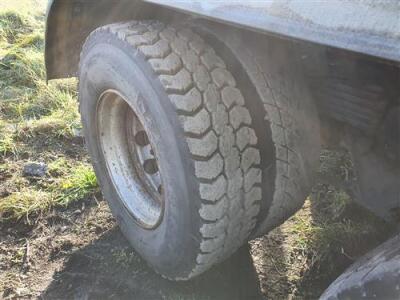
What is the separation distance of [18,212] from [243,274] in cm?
137

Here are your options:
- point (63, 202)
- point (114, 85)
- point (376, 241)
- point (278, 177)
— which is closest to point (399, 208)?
point (278, 177)

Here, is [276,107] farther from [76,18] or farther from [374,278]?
[76,18]

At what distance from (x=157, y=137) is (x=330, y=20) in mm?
917

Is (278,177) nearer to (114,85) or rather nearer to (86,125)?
(114,85)

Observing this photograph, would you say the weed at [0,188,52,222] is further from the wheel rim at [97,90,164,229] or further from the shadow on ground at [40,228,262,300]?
the wheel rim at [97,90,164,229]

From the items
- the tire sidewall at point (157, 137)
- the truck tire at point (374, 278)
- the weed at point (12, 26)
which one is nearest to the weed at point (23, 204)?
the tire sidewall at point (157, 137)

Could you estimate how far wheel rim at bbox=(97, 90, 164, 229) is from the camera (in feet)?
8.23

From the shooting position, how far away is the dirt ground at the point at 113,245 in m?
2.52

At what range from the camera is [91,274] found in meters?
2.67

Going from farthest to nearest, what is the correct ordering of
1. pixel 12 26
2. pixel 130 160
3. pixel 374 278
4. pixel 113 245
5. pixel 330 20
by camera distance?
1. pixel 12 26
2. pixel 113 245
3. pixel 130 160
4. pixel 374 278
5. pixel 330 20

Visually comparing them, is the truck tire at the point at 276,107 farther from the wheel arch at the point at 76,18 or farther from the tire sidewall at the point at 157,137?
the wheel arch at the point at 76,18

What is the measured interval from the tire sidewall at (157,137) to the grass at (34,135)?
91 cm

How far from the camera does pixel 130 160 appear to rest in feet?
8.68

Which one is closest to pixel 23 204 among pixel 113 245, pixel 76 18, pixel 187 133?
pixel 113 245
